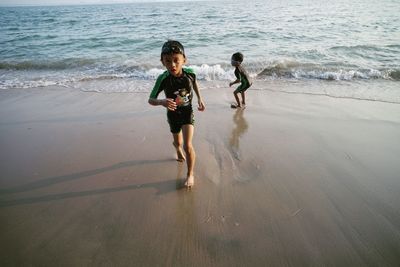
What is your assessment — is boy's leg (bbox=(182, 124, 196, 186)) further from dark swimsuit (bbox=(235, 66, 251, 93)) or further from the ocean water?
the ocean water

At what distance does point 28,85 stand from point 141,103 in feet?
13.6

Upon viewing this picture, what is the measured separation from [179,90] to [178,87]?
0.04m

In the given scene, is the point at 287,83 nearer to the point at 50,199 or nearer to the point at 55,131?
the point at 55,131

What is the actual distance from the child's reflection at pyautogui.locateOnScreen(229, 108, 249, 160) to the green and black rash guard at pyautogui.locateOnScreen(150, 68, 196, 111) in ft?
4.10

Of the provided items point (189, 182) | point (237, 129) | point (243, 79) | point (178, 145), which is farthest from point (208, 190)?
point (243, 79)

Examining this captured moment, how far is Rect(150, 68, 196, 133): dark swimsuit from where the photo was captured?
3002 millimetres

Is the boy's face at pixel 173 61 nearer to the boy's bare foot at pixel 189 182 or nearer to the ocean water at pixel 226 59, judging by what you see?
the boy's bare foot at pixel 189 182

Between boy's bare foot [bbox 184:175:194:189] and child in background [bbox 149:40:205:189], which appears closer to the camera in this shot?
child in background [bbox 149:40:205:189]

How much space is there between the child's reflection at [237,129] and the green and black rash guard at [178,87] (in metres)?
1.25

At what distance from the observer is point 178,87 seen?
9.96 feet

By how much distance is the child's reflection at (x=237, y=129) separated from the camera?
4038 mm

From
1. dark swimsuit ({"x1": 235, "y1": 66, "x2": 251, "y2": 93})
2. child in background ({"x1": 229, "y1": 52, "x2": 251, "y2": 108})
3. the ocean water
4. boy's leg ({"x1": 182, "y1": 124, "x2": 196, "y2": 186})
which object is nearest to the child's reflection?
child in background ({"x1": 229, "y1": 52, "x2": 251, "y2": 108})

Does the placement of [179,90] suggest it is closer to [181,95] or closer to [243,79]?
[181,95]

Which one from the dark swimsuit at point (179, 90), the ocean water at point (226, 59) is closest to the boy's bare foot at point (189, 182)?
the dark swimsuit at point (179, 90)
